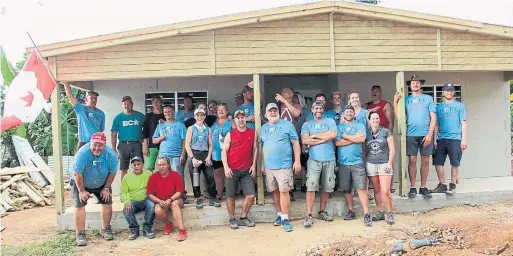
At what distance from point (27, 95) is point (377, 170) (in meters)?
4.87

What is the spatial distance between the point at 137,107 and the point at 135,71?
178cm

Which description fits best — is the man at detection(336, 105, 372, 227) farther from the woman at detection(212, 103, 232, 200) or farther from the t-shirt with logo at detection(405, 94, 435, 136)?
the woman at detection(212, 103, 232, 200)

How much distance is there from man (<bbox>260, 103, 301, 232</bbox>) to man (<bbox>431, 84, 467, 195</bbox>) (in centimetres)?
242

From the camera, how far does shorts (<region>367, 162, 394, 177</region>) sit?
19.2 ft

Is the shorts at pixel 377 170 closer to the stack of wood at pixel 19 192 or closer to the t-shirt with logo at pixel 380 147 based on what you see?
the t-shirt with logo at pixel 380 147

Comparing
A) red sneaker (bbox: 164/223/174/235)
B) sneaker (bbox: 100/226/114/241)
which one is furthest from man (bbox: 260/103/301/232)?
sneaker (bbox: 100/226/114/241)

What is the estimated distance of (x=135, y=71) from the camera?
6.30 metres

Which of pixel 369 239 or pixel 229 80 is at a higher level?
pixel 229 80

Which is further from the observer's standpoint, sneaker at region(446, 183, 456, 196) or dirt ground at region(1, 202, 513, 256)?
sneaker at region(446, 183, 456, 196)

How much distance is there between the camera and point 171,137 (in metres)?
6.35

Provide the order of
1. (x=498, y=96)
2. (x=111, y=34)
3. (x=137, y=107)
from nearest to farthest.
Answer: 1. (x=111, y=34)
2. (x=137, y=107)
3. (x=498, y=96)

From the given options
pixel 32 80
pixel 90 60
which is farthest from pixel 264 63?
pixel 32 80

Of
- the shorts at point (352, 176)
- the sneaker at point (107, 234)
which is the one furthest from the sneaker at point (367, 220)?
the sneaker at point (107, 234)

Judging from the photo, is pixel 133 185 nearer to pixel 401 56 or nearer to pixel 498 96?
pixel 401 56
